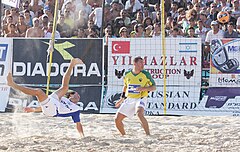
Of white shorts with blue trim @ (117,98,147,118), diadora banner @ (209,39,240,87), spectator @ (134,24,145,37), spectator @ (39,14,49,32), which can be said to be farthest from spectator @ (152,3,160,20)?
→ white shorts with blue trim @ (117,98,147,118)

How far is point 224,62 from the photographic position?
1432 centimetres

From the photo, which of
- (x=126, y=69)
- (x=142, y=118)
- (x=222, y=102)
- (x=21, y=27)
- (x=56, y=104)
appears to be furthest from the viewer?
(x=21, y=27)

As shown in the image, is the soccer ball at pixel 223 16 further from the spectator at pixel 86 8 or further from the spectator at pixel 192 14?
the spectator at pixel 86 8

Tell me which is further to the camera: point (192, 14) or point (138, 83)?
point (192, 14)

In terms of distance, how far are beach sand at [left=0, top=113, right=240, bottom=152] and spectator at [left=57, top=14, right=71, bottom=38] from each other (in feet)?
9.33

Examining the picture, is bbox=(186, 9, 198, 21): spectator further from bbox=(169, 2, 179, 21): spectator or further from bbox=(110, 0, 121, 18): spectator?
bbox=(110, 0, 121, 18): spectator

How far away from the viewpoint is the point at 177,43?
14.4 meters

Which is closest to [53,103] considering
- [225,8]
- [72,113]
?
[72,113]

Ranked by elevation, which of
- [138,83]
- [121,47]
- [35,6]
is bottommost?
[138,83]

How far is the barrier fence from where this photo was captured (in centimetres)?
1420

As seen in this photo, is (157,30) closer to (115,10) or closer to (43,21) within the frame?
(115,10)

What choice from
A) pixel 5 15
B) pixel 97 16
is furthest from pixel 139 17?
pixel 5 15

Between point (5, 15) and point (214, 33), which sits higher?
point (5, 15)

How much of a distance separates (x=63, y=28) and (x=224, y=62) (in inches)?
164
